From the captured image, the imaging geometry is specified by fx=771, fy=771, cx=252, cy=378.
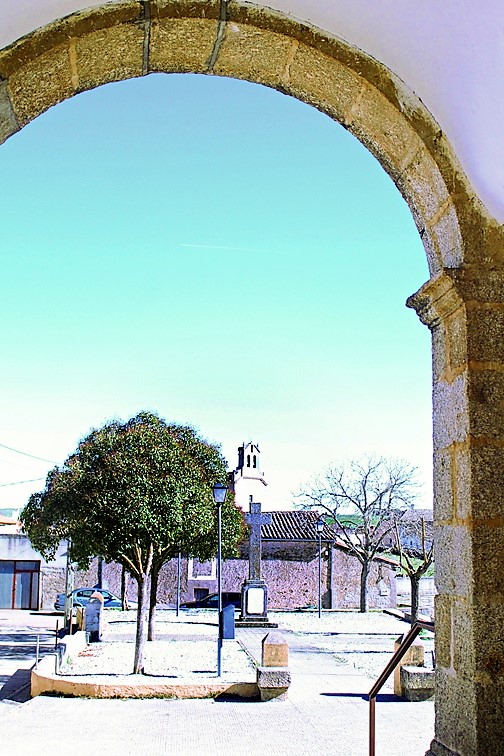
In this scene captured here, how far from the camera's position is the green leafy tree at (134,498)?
11055 mm

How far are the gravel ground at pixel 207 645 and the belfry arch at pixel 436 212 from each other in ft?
25.7

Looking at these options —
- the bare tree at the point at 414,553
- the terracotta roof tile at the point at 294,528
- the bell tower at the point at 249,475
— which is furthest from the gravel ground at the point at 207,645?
the bell tower at the point at 249,475

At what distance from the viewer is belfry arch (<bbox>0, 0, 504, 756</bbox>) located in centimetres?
282

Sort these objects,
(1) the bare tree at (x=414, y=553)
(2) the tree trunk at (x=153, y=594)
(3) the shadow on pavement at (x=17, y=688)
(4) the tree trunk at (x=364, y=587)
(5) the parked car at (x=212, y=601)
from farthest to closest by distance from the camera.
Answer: (4) the tree trunk at (x=364, y=587) < (5) the parked car at (x=212, y=601) < (1) the bare tree at (x=414, y=553) < (2) the tree trunk at (x=153, y=594) < (3) the shadow on pavement at (x=17, y=688)

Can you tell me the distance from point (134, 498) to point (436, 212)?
8.55 metres

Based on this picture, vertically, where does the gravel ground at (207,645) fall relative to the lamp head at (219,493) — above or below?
below

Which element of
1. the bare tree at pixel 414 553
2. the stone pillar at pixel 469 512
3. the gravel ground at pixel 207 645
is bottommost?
the gravel ground at pixel 207 645

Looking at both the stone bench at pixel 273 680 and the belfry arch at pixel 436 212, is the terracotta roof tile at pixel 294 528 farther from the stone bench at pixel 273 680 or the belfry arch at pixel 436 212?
the belfry arch at pixel 436 212

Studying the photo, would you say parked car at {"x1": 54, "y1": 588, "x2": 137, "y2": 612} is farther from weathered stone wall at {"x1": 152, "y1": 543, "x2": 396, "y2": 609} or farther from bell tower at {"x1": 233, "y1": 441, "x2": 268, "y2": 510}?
bell tower at {"x1": 233, "y1": 441, "x2": 268, "y2": 510}

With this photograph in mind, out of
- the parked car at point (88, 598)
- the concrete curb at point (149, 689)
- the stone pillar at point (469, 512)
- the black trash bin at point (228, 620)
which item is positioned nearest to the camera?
the stone pillar at point (469, 512)

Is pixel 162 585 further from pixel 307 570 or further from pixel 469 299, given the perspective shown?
pixel 469 299

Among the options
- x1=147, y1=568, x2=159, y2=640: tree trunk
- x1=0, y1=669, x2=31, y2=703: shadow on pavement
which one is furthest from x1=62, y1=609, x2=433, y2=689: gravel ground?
x1=0, y1=669, x2=31, y2=703: shadow on pavement

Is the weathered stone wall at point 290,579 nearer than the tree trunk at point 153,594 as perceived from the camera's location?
No

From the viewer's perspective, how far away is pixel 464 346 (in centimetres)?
299
